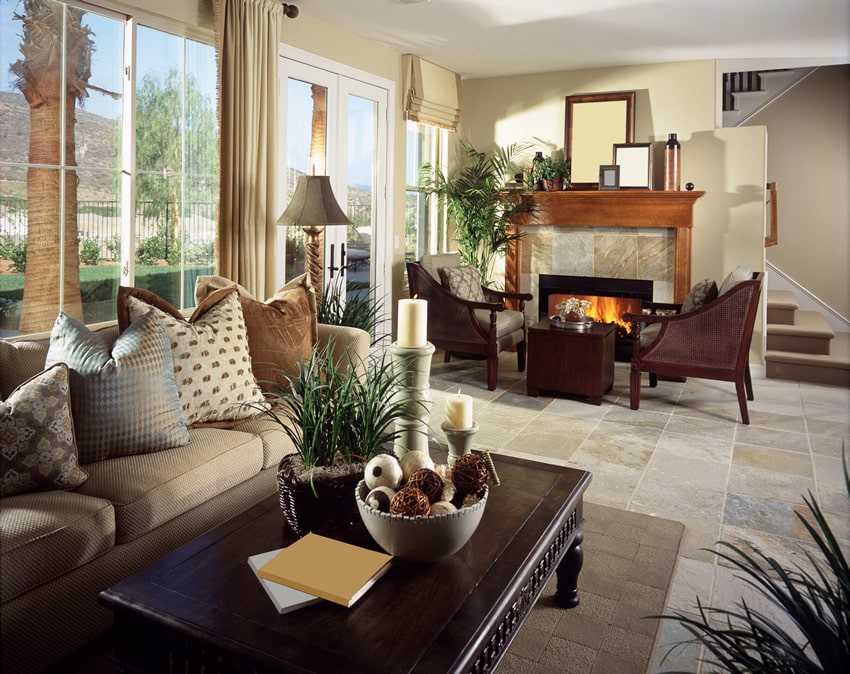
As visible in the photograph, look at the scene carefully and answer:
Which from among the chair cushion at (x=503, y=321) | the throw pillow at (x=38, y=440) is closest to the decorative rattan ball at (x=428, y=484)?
the throw pillow at (x=38, y=440)

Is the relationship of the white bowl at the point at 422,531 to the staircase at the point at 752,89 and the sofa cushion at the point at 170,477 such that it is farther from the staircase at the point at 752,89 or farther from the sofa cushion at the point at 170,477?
the staircase at the point at 752,89

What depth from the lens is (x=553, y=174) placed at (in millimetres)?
6324

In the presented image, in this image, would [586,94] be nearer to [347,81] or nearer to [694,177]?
[694,177]

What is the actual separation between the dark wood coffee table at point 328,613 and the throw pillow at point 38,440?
0.55 metres

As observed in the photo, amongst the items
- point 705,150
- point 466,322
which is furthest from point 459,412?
point 705,150

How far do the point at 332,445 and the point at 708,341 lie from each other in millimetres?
3382

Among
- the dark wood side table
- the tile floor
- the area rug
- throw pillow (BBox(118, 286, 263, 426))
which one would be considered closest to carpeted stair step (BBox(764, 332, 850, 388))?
the tile floor

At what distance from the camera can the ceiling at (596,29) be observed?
446 cm

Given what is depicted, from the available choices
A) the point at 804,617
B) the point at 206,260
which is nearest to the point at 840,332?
the point at 206,260

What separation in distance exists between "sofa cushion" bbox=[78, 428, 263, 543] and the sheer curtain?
182 centimetres

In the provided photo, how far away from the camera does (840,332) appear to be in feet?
22.7

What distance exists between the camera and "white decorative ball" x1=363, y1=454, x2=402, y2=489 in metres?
1.67

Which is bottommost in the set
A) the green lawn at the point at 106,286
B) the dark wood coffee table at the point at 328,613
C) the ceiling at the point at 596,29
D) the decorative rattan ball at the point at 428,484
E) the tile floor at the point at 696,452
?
the tile floor at the point at 696,452

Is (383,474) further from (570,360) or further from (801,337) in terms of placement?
(801,337)
